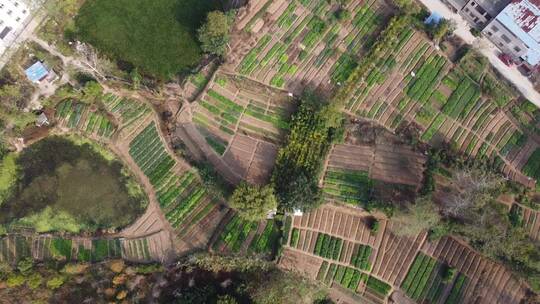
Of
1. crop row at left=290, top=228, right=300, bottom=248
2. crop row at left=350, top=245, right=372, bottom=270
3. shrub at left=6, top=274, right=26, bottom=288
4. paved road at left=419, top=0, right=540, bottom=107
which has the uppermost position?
paved road at left=419, top=0, right=540, bottom=107

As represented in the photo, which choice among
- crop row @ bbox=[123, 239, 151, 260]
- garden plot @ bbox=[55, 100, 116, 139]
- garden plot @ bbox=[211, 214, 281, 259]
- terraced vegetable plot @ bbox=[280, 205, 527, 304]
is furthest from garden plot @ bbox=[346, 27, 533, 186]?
garden plot @ bbox=[55, 100, 116, 139]

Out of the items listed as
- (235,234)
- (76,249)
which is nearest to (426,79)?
(235,234)

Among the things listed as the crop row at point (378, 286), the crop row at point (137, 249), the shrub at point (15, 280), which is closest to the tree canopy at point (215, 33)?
the crop row at point (137, 249)

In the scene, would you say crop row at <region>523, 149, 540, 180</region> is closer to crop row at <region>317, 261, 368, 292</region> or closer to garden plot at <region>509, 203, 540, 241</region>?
garden plot at <region>509, 203, 540, 241</region>

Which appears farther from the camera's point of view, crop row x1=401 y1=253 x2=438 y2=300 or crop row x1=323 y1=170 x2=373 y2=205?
crop row x1=323 y1=170 x2=373 y2=205

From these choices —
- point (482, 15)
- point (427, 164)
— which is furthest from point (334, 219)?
point (482, 15)

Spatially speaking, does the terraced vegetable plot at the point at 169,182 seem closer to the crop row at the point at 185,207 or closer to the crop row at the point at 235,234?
the crop row at the point at 185,207
